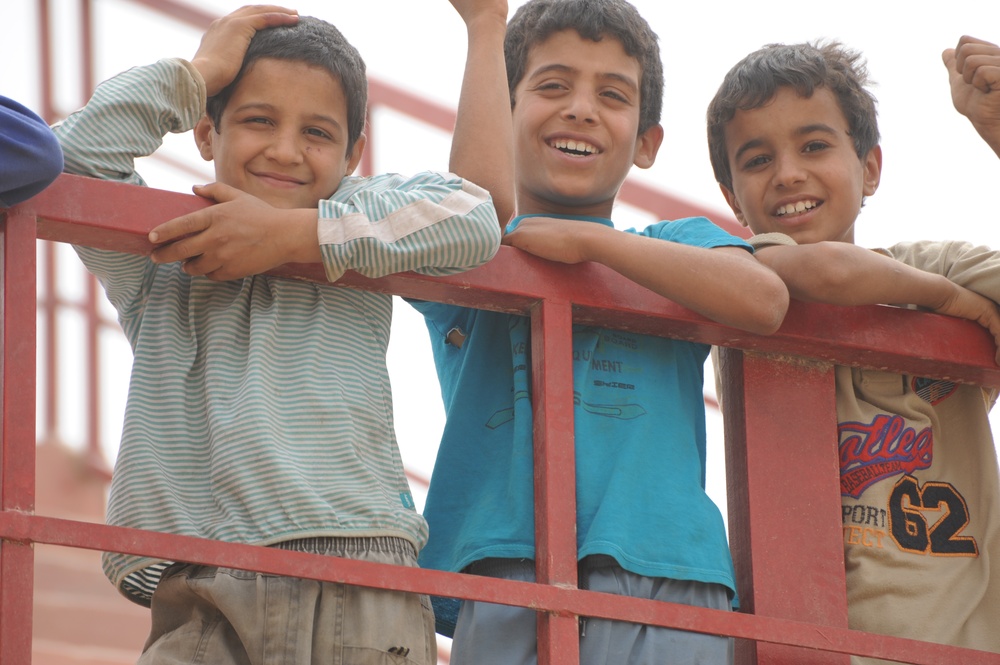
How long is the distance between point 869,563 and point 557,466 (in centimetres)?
68

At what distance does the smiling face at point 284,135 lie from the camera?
8.44 feet

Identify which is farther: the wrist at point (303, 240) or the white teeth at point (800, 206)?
the white teeth at point (800, 206)

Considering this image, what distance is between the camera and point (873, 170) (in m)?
3.24

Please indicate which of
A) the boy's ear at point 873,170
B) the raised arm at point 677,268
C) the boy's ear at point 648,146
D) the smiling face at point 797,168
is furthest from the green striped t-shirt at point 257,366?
the boy's ear at point 873,170

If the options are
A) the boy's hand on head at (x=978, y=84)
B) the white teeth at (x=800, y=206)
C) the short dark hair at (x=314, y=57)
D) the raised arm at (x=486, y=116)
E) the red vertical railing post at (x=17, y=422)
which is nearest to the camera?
the red vertical railing post at (x=17, y=422)

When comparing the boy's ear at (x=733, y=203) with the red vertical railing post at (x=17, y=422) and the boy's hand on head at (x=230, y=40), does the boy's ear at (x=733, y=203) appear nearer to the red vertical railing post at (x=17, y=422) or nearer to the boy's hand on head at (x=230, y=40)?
the boy's hand on head at (x=230, y=40)

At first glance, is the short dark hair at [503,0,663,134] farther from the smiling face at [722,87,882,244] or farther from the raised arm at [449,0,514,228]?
the raised arm at [449,0,514,228]

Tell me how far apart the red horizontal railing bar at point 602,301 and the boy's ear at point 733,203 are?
1.94 feet

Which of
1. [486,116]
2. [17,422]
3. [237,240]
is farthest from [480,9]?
[17,422]

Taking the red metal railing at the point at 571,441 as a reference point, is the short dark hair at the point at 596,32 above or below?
above

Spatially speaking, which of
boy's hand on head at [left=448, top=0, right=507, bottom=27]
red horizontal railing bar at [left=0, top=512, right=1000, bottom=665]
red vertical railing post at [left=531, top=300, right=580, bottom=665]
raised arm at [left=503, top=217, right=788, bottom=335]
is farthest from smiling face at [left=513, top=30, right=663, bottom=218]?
red horizontal railing bar at [left=0, top=512, right=1000, bottom=665]

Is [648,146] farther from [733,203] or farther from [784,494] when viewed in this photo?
[784,494]

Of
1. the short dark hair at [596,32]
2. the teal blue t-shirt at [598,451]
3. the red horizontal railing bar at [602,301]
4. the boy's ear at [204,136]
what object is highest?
the short dark hair at [596,32]

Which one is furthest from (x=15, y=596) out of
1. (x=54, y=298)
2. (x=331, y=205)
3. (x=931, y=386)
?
(x=54, y=298)
